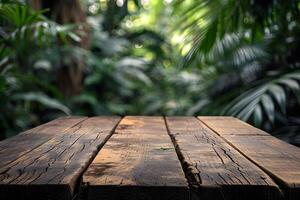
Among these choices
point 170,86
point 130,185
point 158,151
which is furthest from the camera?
point 170,86

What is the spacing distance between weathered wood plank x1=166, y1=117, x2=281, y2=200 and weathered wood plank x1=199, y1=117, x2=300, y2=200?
0.02 metres

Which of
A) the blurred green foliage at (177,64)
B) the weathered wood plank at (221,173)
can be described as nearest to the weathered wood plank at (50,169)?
the weathered wood plank at (221,173)

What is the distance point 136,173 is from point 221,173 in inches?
6.5

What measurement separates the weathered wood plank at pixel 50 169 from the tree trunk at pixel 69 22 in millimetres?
3137

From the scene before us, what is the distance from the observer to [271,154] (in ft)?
3.09

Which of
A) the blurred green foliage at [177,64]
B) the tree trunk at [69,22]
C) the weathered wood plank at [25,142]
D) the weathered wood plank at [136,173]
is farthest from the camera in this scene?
the tree trunk at [69,22]

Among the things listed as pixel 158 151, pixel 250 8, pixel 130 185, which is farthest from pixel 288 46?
pixel 130 185

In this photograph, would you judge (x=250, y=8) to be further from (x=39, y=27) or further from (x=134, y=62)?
(x=134, y=62)

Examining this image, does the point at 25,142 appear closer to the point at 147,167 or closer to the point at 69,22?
the point at 147,167

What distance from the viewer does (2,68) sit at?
255cm

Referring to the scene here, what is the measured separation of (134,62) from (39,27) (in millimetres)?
2903

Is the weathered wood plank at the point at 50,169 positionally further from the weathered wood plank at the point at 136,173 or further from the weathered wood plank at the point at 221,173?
the weathered wood plank at the point at 221,173

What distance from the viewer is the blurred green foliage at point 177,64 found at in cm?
233

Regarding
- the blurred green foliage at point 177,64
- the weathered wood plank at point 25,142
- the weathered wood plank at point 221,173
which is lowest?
the weathered wood plank at point 221,173
